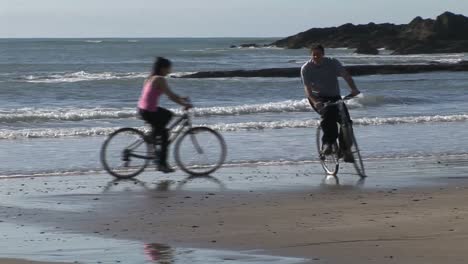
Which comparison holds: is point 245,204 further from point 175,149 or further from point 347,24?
point 347,24

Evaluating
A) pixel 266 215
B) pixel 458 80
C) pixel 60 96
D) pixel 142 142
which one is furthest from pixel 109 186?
pixel 458 80

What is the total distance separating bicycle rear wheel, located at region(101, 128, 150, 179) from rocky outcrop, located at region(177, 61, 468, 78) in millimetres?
31846

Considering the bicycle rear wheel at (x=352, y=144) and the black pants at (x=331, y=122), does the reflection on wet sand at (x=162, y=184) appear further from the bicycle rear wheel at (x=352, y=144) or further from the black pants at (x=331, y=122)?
the bicycle rear wheel at (x=352, y=144)

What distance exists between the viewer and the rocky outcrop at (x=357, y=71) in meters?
47.0

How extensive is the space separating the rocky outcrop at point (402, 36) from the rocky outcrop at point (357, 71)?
33754 millimetres

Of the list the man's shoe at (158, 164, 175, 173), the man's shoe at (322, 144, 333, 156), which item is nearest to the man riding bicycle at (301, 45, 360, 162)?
the man's shoe at (322, 144, 333, 156)

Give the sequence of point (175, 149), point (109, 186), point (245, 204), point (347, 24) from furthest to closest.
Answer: point (347, 24) → point (175, 149) → point (109, 186) → point (245, 204)

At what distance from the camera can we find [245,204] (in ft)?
33.4

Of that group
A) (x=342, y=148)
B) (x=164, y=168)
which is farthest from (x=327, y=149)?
(x=164, y=168)

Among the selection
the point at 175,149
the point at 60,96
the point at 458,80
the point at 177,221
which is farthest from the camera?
the point at 458,80

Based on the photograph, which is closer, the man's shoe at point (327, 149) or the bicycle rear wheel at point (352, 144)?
the bicycle rear wheel at point (352, 144)

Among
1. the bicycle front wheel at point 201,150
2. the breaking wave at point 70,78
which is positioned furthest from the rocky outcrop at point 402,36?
the bicycle front wheel at point 201,150

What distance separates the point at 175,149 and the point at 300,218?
13.9 feet

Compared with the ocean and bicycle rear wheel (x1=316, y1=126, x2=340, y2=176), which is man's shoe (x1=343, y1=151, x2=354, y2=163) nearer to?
bicycle rear wheel (x1=316, y1=126, x2=340, y2=176)
